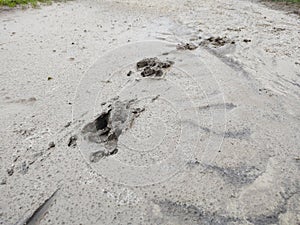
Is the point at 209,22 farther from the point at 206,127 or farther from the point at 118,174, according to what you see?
the point at 118,174

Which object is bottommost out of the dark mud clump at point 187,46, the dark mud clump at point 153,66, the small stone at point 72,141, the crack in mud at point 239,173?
the small stone at point 72,141

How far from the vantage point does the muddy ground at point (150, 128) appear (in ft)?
4.72

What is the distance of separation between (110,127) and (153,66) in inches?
44.4

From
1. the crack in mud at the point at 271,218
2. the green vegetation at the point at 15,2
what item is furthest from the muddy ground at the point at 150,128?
the green vegetation at the point at 15,2

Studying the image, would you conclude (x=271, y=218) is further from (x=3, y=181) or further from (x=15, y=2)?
(x=15, y=2)

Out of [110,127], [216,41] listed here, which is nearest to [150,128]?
[110,127]

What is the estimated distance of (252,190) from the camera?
1509 millimetres

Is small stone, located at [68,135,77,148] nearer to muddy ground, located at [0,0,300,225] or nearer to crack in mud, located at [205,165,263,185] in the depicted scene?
muddy ground, located at [0,0,300,225]

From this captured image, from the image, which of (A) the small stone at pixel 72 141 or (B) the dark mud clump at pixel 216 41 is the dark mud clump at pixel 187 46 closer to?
(B) the dark mud clump at pixel 216 41

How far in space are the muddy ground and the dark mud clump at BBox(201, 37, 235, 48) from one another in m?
0.02

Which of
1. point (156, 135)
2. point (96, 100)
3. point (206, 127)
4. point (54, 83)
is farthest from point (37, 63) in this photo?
point (206, 127)

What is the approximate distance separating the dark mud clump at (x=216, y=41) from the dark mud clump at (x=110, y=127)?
178 centimetres

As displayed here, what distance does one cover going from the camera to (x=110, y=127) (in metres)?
1.97

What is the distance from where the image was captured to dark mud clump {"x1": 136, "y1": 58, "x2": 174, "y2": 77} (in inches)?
105
